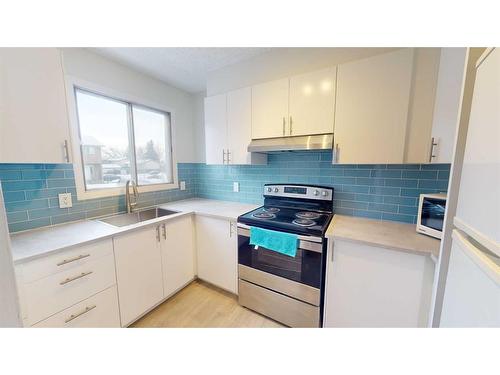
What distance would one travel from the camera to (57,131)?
1.24 metres

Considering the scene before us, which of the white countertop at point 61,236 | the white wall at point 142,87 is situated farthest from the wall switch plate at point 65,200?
the white wall at point 142,87

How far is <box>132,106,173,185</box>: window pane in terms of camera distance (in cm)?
214

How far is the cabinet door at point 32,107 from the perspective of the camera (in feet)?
3.45

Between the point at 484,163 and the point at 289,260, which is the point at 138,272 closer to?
the point at 289,260

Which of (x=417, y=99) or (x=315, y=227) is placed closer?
(x=417, y=99)

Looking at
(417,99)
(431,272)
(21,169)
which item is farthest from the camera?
(21,169)

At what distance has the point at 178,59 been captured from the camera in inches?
69.9

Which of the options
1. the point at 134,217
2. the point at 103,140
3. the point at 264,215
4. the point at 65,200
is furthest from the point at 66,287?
the point at 264,215

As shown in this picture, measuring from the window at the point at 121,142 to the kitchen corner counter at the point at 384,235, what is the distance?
6.82ft

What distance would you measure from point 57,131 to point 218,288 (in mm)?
1977

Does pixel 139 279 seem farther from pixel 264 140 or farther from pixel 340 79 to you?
pixel 340 79

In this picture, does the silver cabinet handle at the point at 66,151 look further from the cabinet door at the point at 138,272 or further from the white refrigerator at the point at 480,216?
the white refrigerator at the point at 480,216
